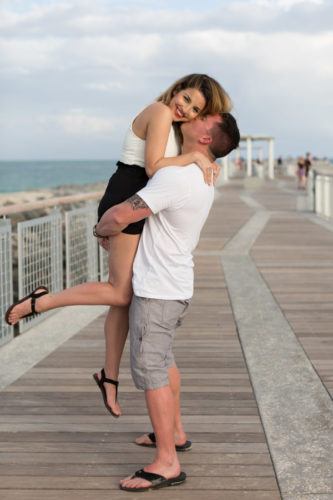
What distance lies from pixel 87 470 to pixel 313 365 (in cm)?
208

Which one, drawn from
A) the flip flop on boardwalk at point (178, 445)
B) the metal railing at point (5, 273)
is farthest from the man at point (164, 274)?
the metal railing at point (5, 273)

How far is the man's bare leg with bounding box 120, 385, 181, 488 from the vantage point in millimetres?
3025

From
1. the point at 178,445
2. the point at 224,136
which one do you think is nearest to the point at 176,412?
the point at 178,445

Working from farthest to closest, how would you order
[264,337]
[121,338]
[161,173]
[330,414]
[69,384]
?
[264,337] < [69,384] < [330,414] < [121,338] < [161,173]

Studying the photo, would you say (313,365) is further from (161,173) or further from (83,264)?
(83,264)

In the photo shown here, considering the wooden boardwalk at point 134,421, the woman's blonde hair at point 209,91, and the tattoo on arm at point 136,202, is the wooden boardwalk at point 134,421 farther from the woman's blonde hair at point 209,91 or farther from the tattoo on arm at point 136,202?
the woman's blonde hair at point 209,91

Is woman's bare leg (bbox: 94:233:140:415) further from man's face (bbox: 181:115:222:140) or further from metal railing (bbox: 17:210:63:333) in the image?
metal railing (bbox: 17:210:63:333)

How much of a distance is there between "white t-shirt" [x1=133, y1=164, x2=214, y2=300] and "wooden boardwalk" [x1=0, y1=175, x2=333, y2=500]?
0.77 meters

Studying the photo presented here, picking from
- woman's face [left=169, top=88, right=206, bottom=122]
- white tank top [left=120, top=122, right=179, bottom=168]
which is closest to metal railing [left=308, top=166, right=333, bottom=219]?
white tank top [left=120, top=122, right=179, bottom=168]

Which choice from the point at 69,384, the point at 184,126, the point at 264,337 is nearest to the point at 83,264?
the point at 264,337

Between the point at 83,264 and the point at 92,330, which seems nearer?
the point at 92,330

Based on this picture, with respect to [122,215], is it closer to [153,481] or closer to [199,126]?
[199,126]

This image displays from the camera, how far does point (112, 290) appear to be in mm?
3248

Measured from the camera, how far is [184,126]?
3146 mm
